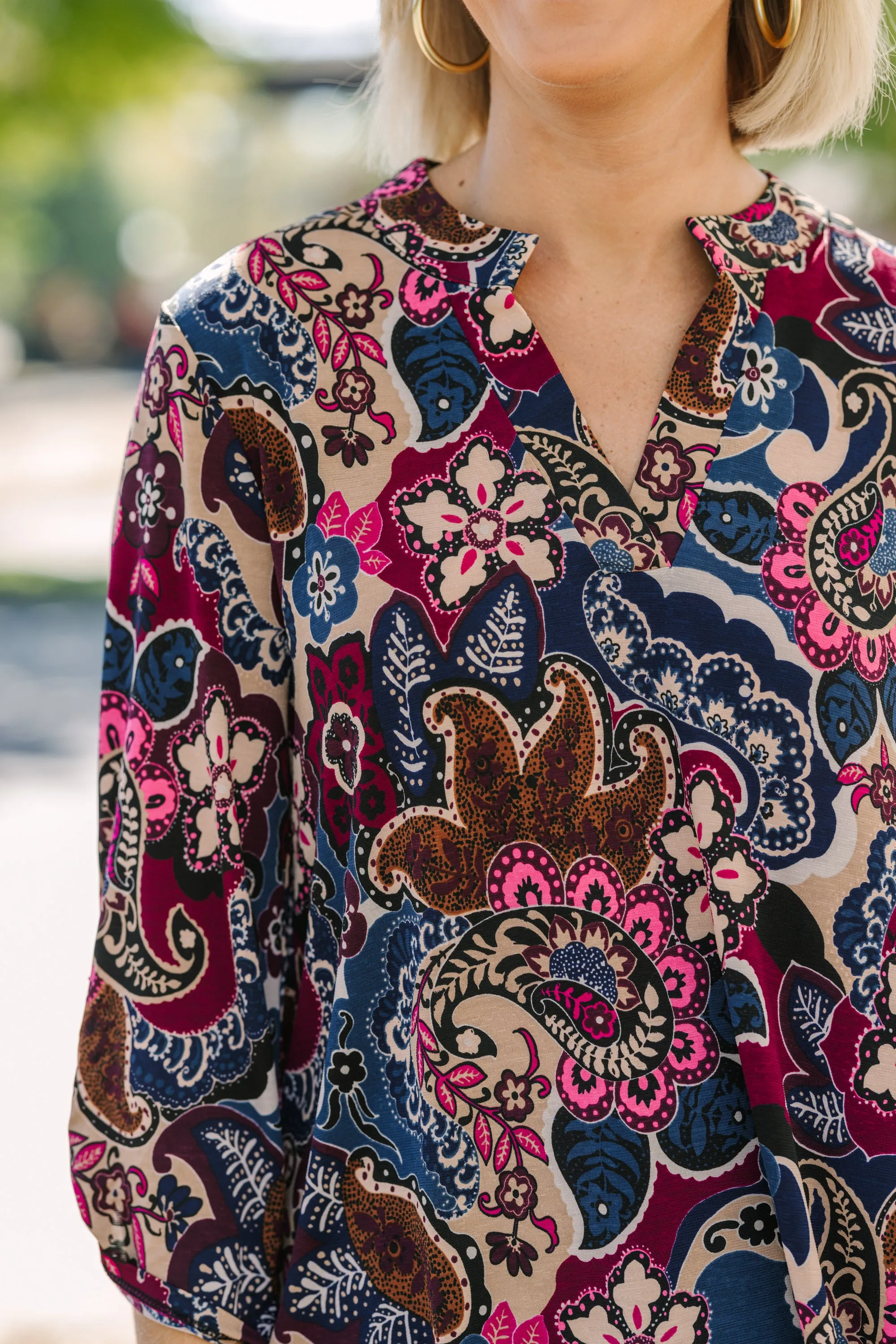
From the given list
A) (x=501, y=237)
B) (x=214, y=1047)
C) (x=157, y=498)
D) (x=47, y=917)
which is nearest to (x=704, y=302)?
(x=501, y=237)

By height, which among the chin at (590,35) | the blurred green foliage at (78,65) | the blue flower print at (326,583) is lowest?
the blue flower print at (326,583)

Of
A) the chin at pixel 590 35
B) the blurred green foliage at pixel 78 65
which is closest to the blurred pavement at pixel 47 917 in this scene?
the chin at pixel 590 35

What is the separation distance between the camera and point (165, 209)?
1850 inches

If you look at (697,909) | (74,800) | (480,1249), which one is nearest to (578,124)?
(697,909)

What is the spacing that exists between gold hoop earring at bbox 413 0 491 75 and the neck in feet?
0.35

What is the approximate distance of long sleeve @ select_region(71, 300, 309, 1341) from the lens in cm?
117

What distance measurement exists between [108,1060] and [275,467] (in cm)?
56

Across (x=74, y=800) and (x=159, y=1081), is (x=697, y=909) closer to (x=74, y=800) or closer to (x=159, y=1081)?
(x=159, y=1081)

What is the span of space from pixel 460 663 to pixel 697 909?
0.91 feet

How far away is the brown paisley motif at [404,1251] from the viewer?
1.10m

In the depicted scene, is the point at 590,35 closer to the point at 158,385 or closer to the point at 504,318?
the point at 504,318

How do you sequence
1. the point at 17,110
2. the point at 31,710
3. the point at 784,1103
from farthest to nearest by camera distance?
the point at 17,110 → the point at 31,710 → the point at 784,1103

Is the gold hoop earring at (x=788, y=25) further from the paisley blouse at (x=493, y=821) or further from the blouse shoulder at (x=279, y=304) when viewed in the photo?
the blouse shoulder at (x=279, y=304)

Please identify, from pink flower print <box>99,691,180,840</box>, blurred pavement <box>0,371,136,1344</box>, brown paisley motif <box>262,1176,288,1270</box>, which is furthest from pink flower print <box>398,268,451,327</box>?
blurred pavement <box>0,371,136,1344</box>
